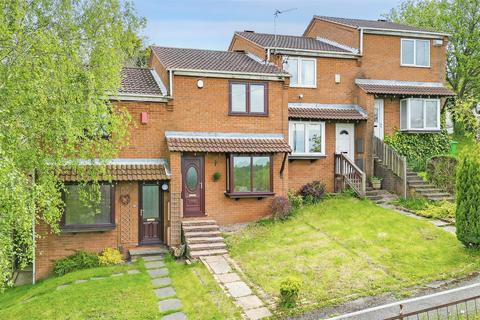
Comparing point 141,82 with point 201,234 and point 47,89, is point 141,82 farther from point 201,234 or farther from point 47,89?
point 47,89

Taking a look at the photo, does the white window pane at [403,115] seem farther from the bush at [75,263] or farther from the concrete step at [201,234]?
the bush at [75,263]

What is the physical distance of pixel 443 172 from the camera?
2031cm

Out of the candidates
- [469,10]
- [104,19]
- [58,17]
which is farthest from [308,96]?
[469,10]

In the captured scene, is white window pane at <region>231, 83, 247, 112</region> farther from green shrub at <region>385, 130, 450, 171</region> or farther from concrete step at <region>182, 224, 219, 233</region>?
green shrub at <region>385, 130, 450, 171</region>

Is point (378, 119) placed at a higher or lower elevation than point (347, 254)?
higher

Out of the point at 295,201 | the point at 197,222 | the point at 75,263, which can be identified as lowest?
the point at 75,263

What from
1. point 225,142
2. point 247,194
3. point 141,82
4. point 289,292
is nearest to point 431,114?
point 247,194

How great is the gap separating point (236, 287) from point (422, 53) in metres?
18.4

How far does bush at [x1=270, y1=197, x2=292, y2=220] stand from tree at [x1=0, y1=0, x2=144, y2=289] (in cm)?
756

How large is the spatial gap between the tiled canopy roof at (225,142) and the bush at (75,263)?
4944mm

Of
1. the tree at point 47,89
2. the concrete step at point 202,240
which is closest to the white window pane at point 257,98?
the concrete step at point 202,240

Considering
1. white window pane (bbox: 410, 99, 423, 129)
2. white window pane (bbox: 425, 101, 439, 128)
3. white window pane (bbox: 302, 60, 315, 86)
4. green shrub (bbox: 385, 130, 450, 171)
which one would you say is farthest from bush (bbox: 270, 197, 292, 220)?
white window pane (bbox: 425, 101, 439, 128)

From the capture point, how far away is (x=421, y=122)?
23.2 metres

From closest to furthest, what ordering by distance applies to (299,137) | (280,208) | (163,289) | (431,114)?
(163,289), (280,208), (299,137), (431,114)
